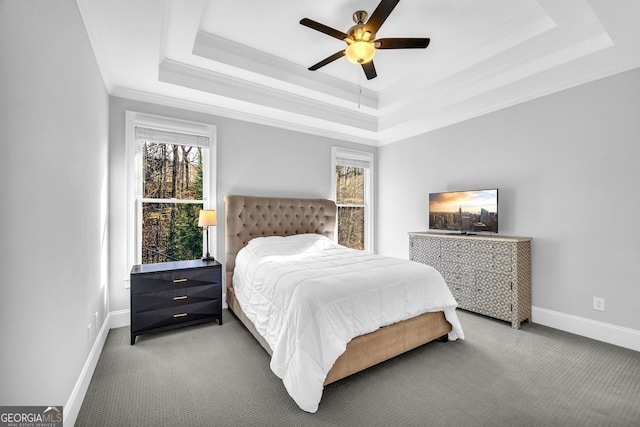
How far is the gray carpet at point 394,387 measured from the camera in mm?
1869

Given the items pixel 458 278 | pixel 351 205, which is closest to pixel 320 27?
pixel 458 278

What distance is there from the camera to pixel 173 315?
311 centimetres

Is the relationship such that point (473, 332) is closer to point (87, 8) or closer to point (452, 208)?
point (452, 208)

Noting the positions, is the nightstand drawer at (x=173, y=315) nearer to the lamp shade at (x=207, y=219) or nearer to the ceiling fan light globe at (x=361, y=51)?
the lamp shade at (x=207, y=219)

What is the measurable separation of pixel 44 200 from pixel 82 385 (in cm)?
144

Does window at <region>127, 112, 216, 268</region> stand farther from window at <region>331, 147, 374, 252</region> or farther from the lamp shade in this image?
window at <region>331, 147, 374, 252</region>

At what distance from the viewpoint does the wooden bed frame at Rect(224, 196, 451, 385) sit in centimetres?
227

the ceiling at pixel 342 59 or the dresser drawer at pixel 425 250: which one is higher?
the ceiling at pixel 342 59

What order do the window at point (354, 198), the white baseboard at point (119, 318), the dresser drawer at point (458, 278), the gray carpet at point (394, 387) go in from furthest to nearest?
the window at point (354, 198) → the dresser drawer at point (458, 278) → the white baseboard at point (119, 318) → the gray carpet at point (394, 387)

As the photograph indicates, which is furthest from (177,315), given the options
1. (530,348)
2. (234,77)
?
(530,348)

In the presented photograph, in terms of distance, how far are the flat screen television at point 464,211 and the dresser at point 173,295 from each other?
3.25 meters

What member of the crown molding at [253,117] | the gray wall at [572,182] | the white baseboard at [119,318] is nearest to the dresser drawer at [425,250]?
the gray wall at [572,182]

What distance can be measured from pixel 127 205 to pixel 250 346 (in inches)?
88.8

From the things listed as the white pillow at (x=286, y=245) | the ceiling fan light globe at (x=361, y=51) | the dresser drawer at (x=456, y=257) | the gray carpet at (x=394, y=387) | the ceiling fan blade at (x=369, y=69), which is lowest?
the gray carpet at (x=394, y=387)
